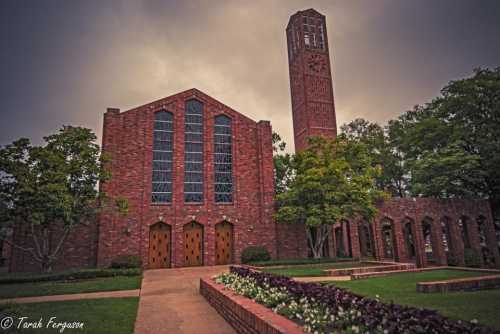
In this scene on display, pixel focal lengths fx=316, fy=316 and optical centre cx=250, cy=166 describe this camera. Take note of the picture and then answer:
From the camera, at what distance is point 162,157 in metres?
22.7

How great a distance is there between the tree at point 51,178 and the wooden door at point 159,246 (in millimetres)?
4218

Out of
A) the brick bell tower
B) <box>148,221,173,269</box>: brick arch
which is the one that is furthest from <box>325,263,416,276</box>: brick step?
the brick bell tower

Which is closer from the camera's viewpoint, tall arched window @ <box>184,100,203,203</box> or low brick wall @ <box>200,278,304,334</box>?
low brick wall @ <box>200,278,304,334</box>

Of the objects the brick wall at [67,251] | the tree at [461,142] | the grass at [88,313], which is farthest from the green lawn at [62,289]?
the tree at [461,142]

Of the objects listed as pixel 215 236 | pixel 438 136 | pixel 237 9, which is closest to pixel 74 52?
pixel 237 9

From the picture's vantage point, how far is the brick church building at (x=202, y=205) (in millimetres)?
20562

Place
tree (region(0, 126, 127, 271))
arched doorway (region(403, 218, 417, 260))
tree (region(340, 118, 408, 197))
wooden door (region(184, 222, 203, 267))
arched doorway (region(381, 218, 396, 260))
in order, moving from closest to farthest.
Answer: tree (region(0, 126, 127, 271)) → wooden door (region(184, 222, 203, 267)) → arched doorway (region(381, 218, 396, 260)) → arched doorway (region(403, 218, 417, 260)) → tree (region(340, 118, 408, 197))

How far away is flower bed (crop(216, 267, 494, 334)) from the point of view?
3596mm

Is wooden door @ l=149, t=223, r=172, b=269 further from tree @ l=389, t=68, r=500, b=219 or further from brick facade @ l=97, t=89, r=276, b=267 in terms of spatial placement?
tree @ l=389, t=68, r=500, b=219

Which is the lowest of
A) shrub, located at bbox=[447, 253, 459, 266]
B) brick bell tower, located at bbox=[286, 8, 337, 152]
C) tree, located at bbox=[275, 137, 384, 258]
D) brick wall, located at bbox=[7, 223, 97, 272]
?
shrub, located at bbox=[447, 253, 459, 266]

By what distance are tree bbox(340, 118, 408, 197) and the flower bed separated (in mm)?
26112

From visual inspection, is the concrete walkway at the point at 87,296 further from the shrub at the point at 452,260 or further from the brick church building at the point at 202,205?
the shrub at the point at 452,260

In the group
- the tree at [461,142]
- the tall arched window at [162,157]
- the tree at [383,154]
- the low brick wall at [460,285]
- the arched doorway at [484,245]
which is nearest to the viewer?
the low brick wall at [460,285]

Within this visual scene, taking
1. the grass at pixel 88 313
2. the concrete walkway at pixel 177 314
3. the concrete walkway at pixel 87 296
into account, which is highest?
the grass at pixel 88 313
